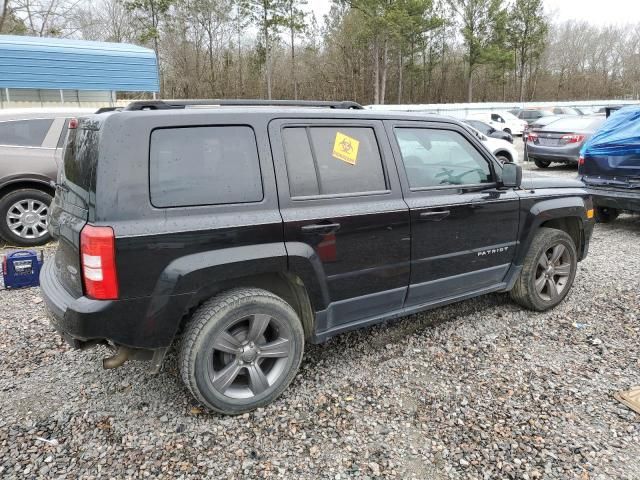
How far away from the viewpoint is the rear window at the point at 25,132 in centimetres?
611

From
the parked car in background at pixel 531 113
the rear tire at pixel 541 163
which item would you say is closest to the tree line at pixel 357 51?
the parked car in background at pixel 531 113

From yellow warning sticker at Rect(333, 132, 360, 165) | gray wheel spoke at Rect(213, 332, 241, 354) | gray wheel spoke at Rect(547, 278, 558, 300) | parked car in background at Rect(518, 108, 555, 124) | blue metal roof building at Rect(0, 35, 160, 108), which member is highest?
blue metal roof building at Rect(0, 35, 160, 108)

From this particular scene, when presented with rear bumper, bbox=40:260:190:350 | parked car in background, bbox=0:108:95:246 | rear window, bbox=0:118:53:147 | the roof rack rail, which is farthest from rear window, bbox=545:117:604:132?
rear bumper, bbox=40:260:190:350

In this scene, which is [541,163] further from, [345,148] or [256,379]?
[256,379]

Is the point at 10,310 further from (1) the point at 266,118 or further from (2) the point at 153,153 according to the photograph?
(1) the point at 266,118

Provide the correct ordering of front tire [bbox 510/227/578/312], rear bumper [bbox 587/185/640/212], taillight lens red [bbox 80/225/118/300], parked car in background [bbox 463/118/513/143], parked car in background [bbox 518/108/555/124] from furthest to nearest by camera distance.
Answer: parked car in background [bbox 518/108/555/124]
parked car in background [bbox 463/118/513/143]
rear bumper [bbox 587/185/640/212]
front tire [bbox 510/227/578/312]
taillight lens red [bbox 80/225/118/300]

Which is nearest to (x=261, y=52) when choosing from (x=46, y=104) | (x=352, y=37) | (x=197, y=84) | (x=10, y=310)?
(x=197, y=84)

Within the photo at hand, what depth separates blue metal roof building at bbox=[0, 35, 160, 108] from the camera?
1570 cm

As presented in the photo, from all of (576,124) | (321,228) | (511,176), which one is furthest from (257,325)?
(576,124)

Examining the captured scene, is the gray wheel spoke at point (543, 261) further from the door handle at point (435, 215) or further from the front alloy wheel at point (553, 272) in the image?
the door handle at point (435, 215)

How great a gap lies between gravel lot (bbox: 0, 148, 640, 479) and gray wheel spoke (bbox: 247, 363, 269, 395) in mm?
149

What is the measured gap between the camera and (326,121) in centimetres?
301

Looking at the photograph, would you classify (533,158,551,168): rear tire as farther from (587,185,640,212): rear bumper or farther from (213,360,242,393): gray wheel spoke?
(213,360,242,393): gray wheel spoke

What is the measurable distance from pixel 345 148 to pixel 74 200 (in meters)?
1.64
